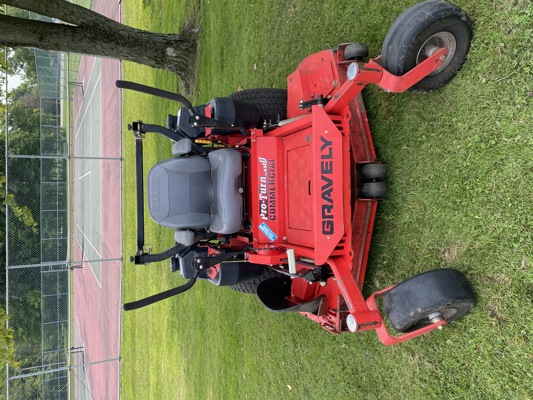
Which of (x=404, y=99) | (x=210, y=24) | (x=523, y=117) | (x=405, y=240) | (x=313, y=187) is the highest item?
(x=210, y=24)

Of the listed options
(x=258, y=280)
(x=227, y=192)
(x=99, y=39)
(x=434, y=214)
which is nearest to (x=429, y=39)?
(x=434, y=214)

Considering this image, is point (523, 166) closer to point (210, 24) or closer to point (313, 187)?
point (313, 187)

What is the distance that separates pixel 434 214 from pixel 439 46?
3.94 feet

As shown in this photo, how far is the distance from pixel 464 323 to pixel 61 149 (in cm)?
954

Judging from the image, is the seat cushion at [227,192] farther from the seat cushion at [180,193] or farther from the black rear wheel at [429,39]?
the black rear wheel at [429,39]

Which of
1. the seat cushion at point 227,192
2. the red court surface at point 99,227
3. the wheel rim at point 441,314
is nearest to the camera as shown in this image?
the wheel rim at point 441,314

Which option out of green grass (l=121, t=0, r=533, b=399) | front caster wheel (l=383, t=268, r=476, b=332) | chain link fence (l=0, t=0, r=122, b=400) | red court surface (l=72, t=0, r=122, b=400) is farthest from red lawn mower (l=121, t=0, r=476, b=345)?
red court surface (l=72, t=0, r=122, b=400)

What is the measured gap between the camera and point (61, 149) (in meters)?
10.5

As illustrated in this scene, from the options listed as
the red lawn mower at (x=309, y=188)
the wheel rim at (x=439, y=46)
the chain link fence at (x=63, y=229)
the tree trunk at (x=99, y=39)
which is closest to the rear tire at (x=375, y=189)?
the red lawn mower at (x=309, y=188)

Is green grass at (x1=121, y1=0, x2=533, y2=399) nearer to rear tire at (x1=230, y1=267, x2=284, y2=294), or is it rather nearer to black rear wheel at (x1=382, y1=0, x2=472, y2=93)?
black rear wheel at (x1=382, y1=0, x2=472, y2=93)

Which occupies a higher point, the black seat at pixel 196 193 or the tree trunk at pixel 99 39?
the tree trunk at pixel 99 39

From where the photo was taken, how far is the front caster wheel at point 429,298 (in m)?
2.99

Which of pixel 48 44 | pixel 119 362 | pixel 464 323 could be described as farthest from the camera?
pixel 119 362

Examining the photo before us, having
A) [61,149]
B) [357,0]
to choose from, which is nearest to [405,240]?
[357,0]
